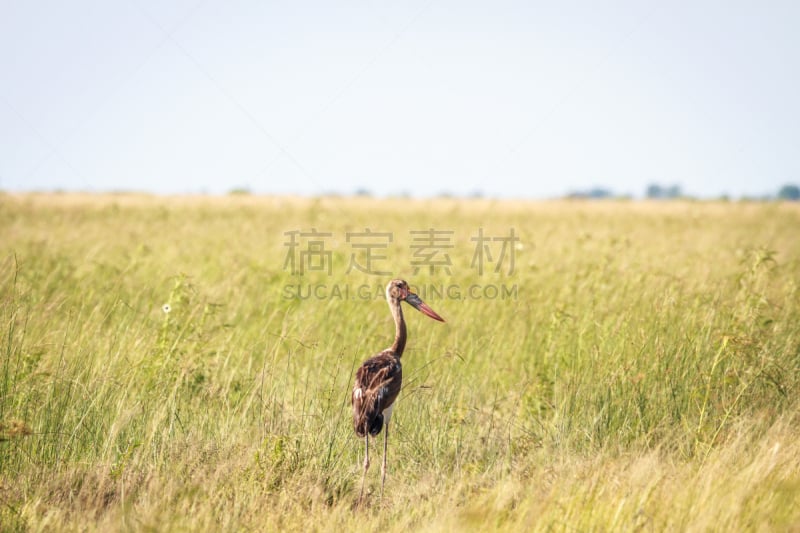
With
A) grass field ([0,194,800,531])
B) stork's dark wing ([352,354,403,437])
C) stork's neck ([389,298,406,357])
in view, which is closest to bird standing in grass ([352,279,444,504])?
stork's dark wing ([352,354,403,437])

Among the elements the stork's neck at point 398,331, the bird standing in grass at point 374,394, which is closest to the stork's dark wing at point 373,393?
the bird standing in grass at point 374,394

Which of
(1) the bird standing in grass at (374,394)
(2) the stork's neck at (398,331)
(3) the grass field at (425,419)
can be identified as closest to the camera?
(3) the grass field at (425,419)

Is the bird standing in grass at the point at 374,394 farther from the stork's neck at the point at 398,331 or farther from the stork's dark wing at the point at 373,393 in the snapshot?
the stork's neck at the point at 398,331

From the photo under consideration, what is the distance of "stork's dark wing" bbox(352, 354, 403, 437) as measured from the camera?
4.04 meters

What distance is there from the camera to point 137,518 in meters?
3.38

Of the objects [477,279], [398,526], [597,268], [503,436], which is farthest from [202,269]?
[398,526]

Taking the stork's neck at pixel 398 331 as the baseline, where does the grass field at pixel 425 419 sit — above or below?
below

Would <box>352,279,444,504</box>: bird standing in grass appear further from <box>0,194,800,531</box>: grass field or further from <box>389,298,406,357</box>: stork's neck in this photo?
<box>0,194,800,531</box>: grass field

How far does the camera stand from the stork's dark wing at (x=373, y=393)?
4039 millimetres

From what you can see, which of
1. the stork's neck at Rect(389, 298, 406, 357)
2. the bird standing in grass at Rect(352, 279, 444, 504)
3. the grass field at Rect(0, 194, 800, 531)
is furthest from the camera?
the stork's neck at Rect(389, 298, 406, 357)

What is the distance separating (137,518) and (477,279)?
24.5ft

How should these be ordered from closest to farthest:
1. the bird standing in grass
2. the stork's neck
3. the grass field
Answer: the grass field
the bird standing in grass
the stork's neck

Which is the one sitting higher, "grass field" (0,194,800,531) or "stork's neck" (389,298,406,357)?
"stork's neck" (389,298,406,357)

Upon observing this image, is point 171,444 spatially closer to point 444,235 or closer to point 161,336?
point 161,336
